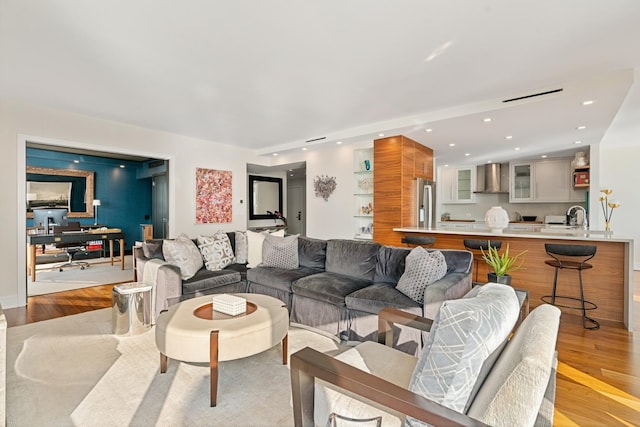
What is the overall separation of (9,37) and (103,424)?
2915 mm

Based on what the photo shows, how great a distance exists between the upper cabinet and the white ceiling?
7.14 feet

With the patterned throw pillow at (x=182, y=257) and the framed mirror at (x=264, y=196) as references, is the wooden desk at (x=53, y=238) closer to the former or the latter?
the framed mirror at (x=264, y=196)

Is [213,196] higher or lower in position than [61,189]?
lower

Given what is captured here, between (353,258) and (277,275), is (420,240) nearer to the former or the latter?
(353,258)

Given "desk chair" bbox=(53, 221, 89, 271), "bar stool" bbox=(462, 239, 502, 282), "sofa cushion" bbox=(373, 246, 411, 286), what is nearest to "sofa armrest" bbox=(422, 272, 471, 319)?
"sofa cushion" bbox=(373, 246, 411, 286)

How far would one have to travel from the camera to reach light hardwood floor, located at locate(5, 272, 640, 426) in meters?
1.85

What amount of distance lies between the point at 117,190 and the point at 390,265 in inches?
307

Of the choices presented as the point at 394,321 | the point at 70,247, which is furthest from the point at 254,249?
the point at 70,247

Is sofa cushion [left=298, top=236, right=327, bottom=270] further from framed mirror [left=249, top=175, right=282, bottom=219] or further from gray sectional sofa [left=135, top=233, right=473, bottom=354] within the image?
framed mirror [left=249, top=175, right=282, bottom=219]

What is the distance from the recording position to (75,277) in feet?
17.8

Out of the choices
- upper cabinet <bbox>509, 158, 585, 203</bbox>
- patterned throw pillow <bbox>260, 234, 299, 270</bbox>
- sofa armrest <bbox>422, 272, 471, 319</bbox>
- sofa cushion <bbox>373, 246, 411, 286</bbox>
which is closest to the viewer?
sofa armrest <bbox>422, 272, 471, 319</bbox>

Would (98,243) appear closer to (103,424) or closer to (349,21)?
(103,424)

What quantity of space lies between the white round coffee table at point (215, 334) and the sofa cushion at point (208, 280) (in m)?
0.94

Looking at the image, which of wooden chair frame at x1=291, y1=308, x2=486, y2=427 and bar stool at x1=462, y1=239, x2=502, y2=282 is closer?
wooden chair frame at x1=291, y1=308, x2=486, y2=427
